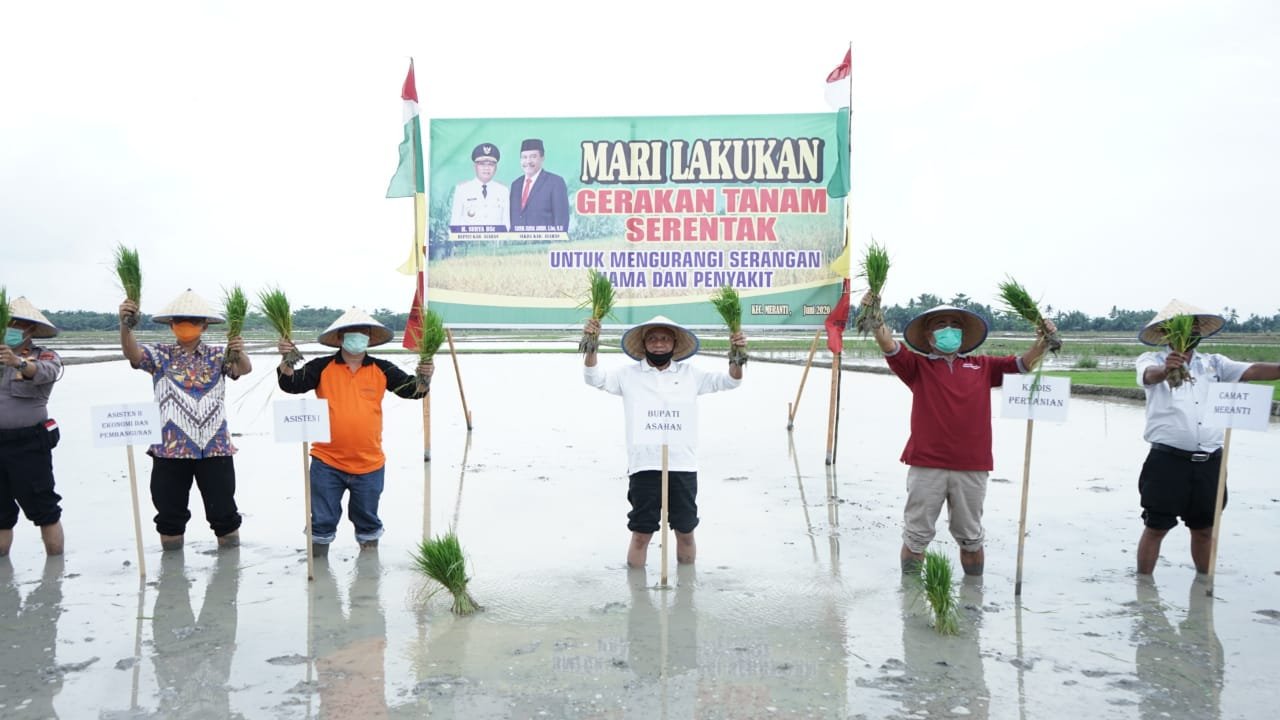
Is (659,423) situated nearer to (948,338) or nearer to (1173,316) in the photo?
(948,338)

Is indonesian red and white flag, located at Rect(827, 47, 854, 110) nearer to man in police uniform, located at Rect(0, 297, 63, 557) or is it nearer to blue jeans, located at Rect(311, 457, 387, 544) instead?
blue jeans, located at Rect(311, 457, 387, 544)

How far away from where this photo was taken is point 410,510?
707cm

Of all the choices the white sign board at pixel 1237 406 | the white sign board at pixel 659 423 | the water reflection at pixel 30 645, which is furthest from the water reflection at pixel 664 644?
the white sign board at pixel 1237 406

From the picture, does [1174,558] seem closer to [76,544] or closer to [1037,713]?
[1037,713]

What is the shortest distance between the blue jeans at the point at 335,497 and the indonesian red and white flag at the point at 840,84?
21.7ft

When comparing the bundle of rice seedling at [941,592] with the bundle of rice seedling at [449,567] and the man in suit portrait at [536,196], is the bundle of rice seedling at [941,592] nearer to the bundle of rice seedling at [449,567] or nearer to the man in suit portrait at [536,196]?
the bundle of rice seedling at [449,567]

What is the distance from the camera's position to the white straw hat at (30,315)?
17.4 feet

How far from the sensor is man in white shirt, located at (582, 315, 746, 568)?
5.11 metres

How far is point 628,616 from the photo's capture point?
448cm

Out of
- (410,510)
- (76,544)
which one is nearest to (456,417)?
(410,510)

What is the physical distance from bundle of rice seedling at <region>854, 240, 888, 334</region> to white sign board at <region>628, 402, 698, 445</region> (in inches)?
42.5

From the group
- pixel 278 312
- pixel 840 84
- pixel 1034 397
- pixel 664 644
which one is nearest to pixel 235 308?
pixel 278 312

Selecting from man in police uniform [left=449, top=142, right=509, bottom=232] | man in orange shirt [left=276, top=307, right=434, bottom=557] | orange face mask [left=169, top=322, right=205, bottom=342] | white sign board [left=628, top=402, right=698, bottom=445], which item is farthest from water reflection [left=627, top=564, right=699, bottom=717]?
man in police uniform [left=449, top=142, right=509, bottom=232]

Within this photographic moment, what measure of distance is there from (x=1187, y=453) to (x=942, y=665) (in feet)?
6.84
